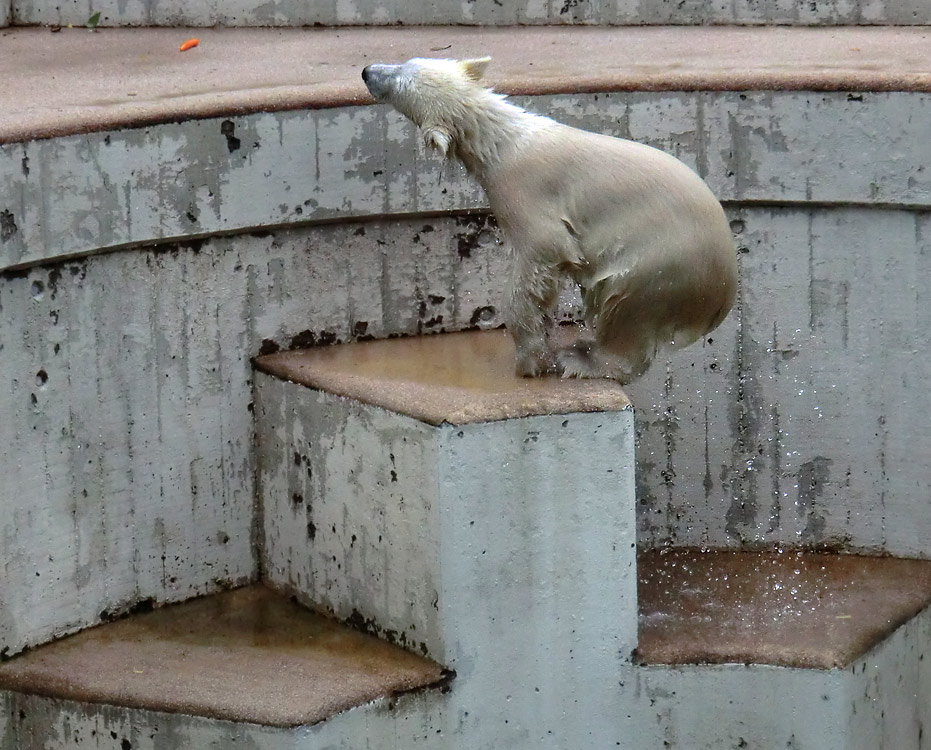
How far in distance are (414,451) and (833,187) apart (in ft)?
5.20

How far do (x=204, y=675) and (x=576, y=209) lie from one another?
59.1 inches

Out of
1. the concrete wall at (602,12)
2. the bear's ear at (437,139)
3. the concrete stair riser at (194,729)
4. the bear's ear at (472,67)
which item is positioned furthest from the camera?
the concrete wall at (602,12)

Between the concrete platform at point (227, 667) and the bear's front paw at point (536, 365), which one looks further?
the bear's front paw at point (536, 365)

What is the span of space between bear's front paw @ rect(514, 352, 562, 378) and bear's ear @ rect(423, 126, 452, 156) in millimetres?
567

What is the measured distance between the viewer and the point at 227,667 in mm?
3902

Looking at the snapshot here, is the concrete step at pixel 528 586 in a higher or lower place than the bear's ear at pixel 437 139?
lower

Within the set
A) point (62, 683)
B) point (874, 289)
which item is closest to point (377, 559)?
point (62, 683)

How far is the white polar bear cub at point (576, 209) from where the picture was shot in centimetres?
381

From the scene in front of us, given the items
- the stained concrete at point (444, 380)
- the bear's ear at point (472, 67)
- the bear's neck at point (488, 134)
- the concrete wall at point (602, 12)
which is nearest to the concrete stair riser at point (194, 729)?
the stained concrete at point (444, 380)

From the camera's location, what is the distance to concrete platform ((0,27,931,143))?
431 cm

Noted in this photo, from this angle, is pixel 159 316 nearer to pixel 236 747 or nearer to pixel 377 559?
pixel 377 559

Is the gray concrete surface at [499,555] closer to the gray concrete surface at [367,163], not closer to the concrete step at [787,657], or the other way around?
the concrete step at [787,657]

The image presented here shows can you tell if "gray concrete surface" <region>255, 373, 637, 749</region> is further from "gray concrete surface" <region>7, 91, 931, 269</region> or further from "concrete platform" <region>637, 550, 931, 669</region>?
"gray concrete surface" <region>7, 91, 931, 269</region>

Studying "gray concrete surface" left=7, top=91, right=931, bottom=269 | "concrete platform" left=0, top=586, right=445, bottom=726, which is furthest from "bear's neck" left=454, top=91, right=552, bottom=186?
"concrete platform" left=0, top=586, right=445, bottom=726
